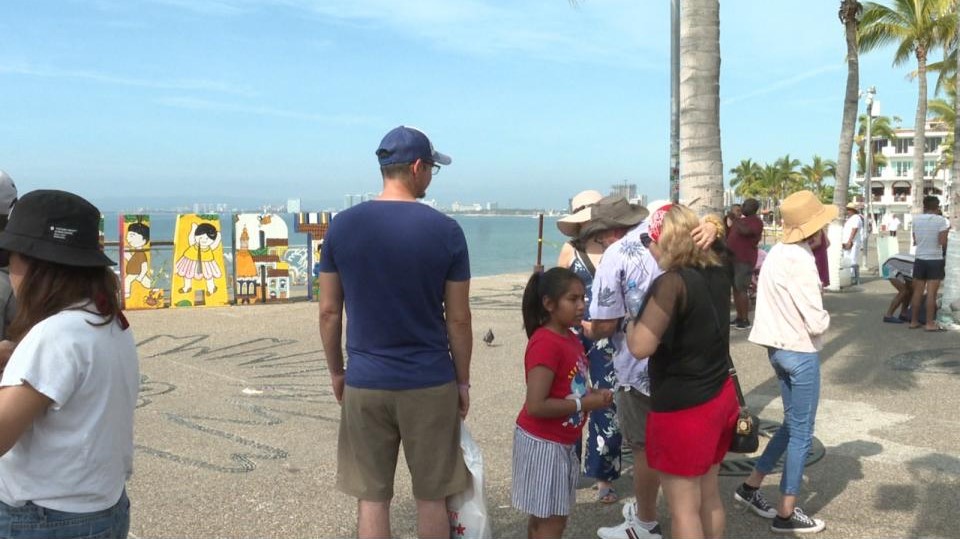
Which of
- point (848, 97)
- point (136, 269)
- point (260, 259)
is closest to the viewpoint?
point (136, 269)

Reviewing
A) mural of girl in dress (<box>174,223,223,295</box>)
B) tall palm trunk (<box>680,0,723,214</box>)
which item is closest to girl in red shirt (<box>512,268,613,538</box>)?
tall palm trunk (<box>680,0,723,214</box>)

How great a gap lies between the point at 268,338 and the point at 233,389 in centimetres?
312

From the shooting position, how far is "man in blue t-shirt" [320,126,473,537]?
2939 millimetres

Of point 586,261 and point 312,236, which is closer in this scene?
point 586,261

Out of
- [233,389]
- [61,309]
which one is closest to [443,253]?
[61,309]

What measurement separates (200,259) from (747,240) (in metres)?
9.28

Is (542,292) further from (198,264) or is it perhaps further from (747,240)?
(198,264)

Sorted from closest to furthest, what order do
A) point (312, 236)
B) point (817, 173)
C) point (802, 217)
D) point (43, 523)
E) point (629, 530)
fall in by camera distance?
point (43, 523), point (629, 530), point (802, 217), point (312, 236), point (817, 173)

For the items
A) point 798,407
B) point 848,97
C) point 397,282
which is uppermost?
point 848,97

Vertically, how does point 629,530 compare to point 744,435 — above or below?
below

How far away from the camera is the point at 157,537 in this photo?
158 inches

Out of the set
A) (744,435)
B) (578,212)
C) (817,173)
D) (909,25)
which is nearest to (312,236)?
(578,212)

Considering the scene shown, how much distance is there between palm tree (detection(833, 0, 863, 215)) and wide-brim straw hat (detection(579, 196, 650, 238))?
14823 mm

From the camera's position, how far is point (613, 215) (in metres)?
4.35
